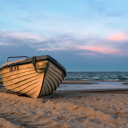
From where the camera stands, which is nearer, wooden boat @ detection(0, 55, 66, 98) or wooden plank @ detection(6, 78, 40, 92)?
wooden boat @ detection(0, 55, 66, 98)

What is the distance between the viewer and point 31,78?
5277 millimetres

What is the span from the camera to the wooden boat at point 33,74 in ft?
16.6

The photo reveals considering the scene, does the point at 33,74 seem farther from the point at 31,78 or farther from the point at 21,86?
the point at 21,86

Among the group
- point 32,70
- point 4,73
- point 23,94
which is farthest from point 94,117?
point 4,73

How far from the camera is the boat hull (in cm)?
517

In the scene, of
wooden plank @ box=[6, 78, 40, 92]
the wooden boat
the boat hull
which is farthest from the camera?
wooden plank @ box=[6, 78, 40, 92]

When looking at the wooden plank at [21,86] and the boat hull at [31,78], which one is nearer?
the boat hull at [31,78]

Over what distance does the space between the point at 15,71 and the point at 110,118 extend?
12.9ft

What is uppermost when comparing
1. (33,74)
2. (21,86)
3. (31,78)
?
(33,74)

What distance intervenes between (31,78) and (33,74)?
202 mm

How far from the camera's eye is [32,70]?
5156mm

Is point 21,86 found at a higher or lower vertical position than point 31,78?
lower

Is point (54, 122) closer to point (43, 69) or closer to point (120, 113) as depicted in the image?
point (120, 113)

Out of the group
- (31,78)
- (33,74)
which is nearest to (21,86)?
(31,78)
